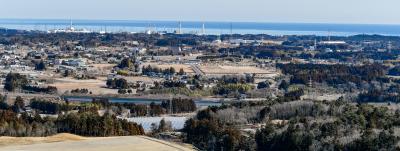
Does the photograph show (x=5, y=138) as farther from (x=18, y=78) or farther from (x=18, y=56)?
(x=18, y=56)

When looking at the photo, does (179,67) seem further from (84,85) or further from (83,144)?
(83,144)

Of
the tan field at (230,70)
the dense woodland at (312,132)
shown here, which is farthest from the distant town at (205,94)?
the tan field at (230,70)

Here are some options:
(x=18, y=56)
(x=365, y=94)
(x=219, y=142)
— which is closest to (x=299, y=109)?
(x=219, y=142)

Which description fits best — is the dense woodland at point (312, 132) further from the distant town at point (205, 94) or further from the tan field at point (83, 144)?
the tan field at point (83, 144)

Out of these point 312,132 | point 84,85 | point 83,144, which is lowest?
point 84,85

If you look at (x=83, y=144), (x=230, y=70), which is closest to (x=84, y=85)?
(x=230, y=70)
